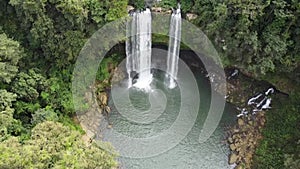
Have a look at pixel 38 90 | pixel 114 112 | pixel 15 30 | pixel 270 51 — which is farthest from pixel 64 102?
pixel 270 51

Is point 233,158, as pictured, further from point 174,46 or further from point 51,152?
point 51,152

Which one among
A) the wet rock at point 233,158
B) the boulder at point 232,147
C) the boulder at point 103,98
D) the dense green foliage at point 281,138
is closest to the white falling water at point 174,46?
the boulder at point 103,98

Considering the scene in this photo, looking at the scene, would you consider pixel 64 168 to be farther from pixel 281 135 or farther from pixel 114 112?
pixel 281 135

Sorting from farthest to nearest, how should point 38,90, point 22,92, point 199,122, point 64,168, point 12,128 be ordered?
1. point 199,122
2. point 38,90
3. point 22,92
4. point 12,128
5. point 64,168

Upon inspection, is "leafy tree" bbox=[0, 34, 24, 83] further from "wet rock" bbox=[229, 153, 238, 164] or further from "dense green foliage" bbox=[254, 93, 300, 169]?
"dense green foliage" bbox=[254, 93, 300, 169]

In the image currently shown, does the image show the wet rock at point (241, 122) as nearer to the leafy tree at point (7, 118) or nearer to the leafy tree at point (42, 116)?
the leafy tree at point (42, 116)

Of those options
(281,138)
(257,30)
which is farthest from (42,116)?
(281,138)
